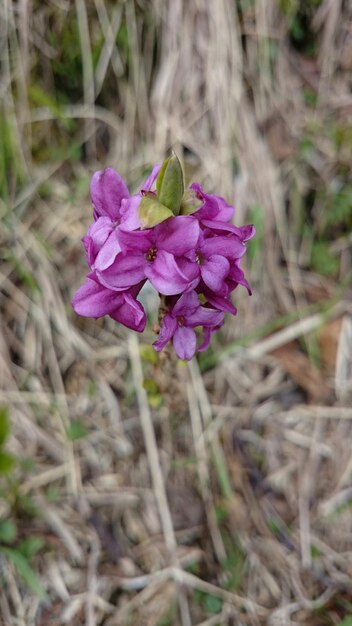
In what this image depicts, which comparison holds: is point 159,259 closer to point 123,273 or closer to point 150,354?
point 123,273

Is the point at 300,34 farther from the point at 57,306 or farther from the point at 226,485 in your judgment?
the point at 226,485

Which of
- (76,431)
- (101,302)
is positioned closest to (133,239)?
(101,302)

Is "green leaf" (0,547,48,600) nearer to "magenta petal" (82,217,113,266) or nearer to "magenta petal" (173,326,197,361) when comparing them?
"magenta petal" (173,326,197,361)

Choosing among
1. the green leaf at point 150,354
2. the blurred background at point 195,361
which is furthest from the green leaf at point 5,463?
the green leaf at point 150,354

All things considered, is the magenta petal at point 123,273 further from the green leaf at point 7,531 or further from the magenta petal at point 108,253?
the green leaf at point 7,531

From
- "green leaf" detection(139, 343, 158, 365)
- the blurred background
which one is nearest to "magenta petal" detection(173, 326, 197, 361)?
"green leaf" detection(139, 343, 158, 365)

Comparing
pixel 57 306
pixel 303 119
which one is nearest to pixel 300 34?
pixel 303 119
